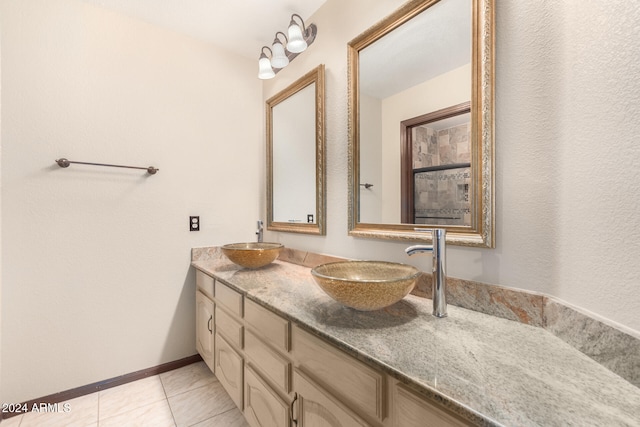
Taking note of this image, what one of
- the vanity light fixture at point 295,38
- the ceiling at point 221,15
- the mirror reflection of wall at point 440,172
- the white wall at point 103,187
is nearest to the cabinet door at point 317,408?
the mirror reflection of wall at point 440,172

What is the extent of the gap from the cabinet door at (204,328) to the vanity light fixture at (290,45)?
1541 mm

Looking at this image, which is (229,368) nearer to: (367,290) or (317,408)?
(317,408)

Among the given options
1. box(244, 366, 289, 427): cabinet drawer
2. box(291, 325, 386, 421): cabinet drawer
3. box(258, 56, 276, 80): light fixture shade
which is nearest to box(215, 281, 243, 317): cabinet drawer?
box(244, 366, 289, 427): cabinet drawer

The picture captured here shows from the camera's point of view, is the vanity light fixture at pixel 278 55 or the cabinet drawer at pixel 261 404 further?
the vanity light fixture at pixel 278 55

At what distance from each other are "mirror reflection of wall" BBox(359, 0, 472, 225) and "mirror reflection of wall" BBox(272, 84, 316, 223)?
0.43 m

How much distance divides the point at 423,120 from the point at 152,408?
2029mm

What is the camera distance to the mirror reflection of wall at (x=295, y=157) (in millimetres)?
1750

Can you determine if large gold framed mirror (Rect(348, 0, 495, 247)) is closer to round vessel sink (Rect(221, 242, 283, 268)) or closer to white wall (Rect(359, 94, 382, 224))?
white wall (Rect(359, 94, 382, 224))

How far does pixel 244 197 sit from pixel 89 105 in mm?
1073

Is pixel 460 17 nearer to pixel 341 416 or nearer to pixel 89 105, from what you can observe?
pixel 341 416

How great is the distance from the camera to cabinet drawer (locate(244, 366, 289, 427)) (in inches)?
39.6

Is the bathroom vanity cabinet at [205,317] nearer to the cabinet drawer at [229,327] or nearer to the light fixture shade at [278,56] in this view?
the cabinet drawer at [229,327]

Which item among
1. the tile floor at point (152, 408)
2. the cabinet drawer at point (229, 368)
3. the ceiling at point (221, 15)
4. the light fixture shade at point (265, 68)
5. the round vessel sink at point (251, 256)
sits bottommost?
the tile floor at point (152, 408)

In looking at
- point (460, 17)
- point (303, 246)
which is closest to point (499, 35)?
point (460, 17)
